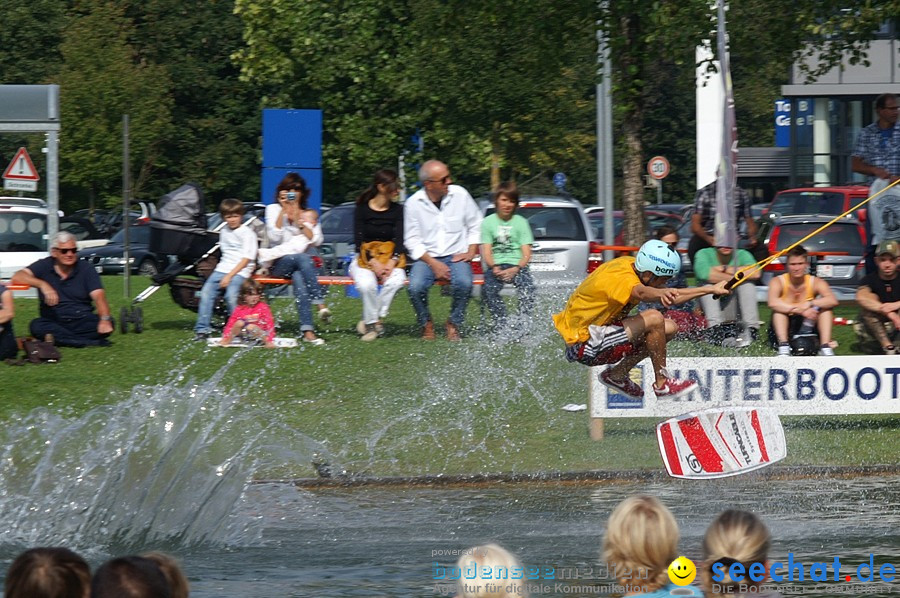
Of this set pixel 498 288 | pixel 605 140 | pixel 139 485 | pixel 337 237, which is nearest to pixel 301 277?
pixel 498 288

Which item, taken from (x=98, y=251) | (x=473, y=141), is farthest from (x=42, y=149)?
(x=473, y=141)

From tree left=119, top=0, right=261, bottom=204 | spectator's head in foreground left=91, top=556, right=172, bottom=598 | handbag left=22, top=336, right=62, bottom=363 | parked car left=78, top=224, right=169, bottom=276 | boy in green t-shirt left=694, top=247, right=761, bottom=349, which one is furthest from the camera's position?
tree left=119, top=0, right=261, bottom=204

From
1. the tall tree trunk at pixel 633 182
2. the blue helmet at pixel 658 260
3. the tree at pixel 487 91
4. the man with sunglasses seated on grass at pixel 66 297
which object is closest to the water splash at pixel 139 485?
the blue helmet at pixel 658 260

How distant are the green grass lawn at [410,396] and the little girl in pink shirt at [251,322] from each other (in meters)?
0.16

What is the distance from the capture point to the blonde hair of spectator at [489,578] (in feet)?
14.5

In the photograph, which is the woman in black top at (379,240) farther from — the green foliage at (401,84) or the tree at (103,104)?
the tree at (103,104)

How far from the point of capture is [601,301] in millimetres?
10695

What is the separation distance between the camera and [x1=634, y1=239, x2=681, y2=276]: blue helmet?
10242 millimetres

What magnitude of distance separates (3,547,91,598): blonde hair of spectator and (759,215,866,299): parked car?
15.0 meters

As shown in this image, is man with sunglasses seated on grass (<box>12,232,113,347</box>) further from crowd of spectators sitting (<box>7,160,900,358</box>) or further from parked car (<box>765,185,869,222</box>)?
parked car (<box>765,185,869,222</box>)

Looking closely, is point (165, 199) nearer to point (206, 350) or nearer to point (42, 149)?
point (206, 350)

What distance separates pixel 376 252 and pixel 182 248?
268cm

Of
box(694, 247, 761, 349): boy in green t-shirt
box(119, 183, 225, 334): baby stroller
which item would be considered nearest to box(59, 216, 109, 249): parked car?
box(119, 183, 225, 334): baby stroller

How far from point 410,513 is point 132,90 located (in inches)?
1652
